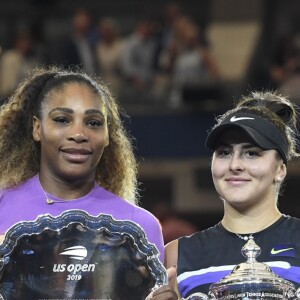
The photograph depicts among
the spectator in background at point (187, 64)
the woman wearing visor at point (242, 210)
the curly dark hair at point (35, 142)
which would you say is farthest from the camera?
the spectator in background at point (187, 64)

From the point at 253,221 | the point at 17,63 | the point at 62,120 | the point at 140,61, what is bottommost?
the point at 253,221

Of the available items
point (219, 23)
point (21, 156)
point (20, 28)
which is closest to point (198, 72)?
point (219, 23)

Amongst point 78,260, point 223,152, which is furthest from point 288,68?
point 78,260

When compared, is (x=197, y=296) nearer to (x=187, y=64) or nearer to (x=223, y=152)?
(x=223, y=152)

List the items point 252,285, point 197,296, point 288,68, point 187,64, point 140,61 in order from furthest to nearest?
1. point 140,61
2. point 288,68
3. point 187,64
4. point 197,296
5. point 252,285

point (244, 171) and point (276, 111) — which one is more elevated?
point (276, 111)

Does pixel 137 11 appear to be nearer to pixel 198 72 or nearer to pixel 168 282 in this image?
pixel 198 72

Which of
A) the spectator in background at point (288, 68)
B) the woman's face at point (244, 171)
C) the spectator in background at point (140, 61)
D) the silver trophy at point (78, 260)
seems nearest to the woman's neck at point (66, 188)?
the silver trophy at point (78, 260)

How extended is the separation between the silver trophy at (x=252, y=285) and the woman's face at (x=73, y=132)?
54 cm

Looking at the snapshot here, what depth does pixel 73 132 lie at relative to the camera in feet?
9.88

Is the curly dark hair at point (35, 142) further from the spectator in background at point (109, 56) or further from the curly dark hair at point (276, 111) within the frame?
the spectator in background at point (109, 56)

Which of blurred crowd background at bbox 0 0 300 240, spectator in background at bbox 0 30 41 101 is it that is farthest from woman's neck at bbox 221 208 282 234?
spectator in background at bbox 0 30 41 101

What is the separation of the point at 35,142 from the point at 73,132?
0.81 feet

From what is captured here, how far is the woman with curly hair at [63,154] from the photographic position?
304 cm
